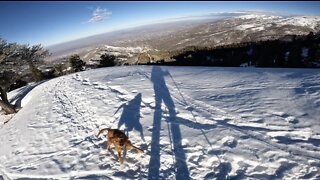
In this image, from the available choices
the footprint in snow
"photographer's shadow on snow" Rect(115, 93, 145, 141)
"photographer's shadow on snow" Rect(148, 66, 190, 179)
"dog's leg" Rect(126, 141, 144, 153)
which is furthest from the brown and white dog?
the footprint in snow

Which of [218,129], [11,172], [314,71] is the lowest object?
[11,172]

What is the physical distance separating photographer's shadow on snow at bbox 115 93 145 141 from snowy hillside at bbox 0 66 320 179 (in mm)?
50

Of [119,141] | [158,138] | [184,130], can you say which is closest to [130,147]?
[119,141]

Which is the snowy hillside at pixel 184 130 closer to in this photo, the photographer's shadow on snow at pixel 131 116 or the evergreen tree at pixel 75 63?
the photographer's shadow on snow at pixel 131 116

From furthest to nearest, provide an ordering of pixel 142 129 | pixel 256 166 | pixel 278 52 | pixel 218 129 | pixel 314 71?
pixel 278 52, pixel 314 71, pixel 142 129, pixel 218 129, pixel 256 166

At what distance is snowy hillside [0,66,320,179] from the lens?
7926 mm

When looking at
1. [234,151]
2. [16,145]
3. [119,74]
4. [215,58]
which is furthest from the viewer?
[215,58]

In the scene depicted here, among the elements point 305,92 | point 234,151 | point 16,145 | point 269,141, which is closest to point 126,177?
point 234,151

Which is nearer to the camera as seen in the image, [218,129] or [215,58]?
[218,129]

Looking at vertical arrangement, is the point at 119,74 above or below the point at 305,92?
above

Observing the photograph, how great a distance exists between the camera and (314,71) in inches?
554

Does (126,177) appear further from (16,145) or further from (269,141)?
(16,145)

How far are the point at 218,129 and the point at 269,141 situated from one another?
6.03 feet

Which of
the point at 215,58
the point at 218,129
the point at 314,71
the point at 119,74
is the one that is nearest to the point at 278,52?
the point at 215,58
